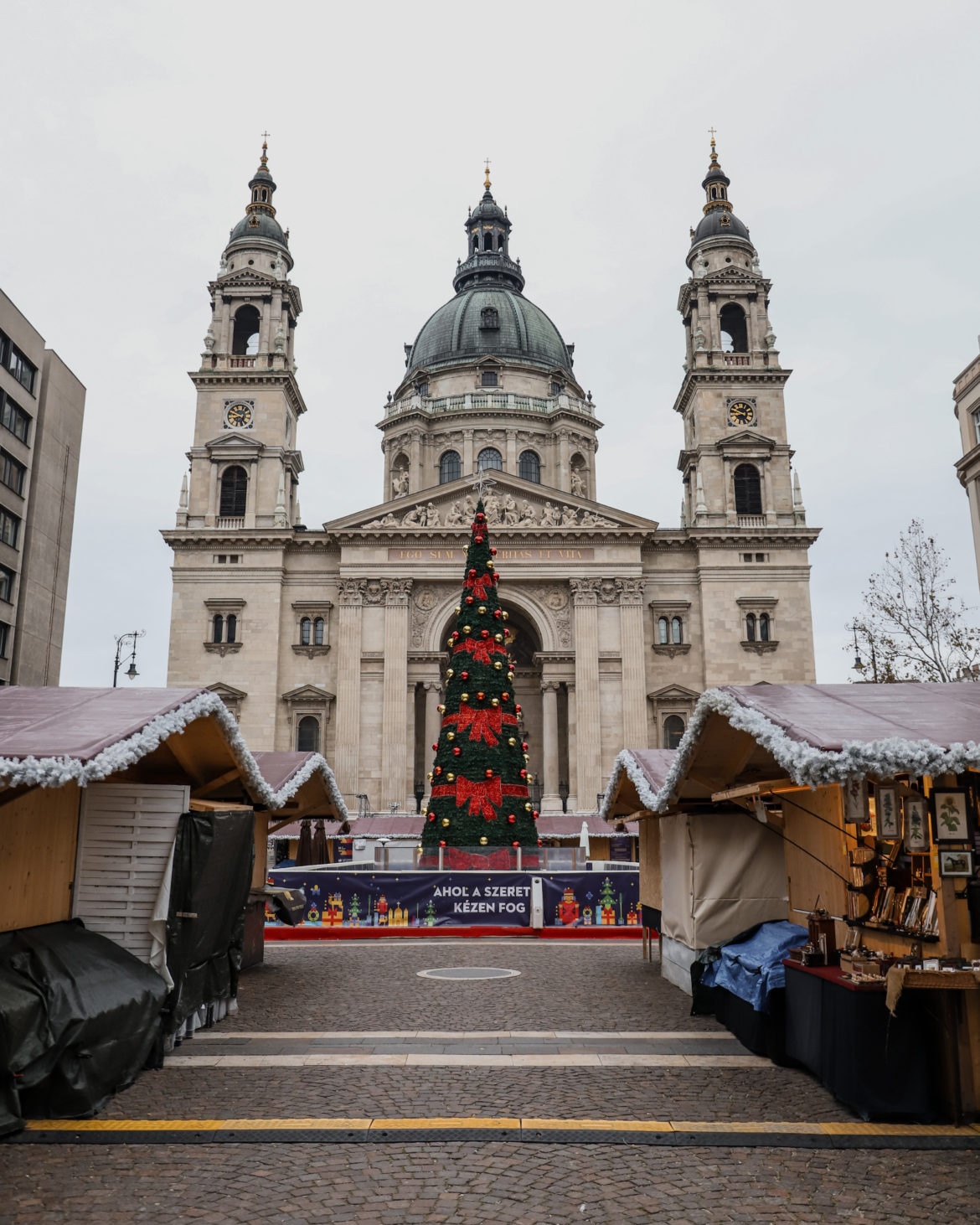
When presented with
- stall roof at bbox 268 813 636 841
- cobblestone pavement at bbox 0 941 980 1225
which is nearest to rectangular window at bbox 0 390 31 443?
stall roof at bbox 268 813 636 841

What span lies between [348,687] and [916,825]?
42471mm

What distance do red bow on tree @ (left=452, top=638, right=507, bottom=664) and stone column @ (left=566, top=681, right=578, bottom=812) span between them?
21.7 m

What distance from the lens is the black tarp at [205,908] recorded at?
1075 cm

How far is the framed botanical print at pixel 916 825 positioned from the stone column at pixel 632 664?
39696 millimetres

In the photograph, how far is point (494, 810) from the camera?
27.1 metres

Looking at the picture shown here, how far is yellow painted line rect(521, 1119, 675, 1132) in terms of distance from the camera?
312 inches

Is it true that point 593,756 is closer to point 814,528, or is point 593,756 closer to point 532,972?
point 814,528

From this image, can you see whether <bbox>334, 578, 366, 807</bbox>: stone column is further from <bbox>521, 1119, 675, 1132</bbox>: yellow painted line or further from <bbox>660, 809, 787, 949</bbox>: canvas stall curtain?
<bbox>521, 1119, 675, 1132</bbox>: yellow painted line

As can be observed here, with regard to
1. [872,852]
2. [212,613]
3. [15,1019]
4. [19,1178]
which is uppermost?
[212,613]

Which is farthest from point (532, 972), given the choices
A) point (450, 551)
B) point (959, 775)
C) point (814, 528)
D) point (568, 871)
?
point (814, 528)

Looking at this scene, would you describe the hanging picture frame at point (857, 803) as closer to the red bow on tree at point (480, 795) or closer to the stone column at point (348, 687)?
the red bow on tree at point (480, 795)

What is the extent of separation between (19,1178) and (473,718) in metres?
21.3

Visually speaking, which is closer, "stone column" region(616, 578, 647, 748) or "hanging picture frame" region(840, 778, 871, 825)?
"hanging picture frame" region(840, 778, 871, 825)

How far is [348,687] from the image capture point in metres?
49.9
